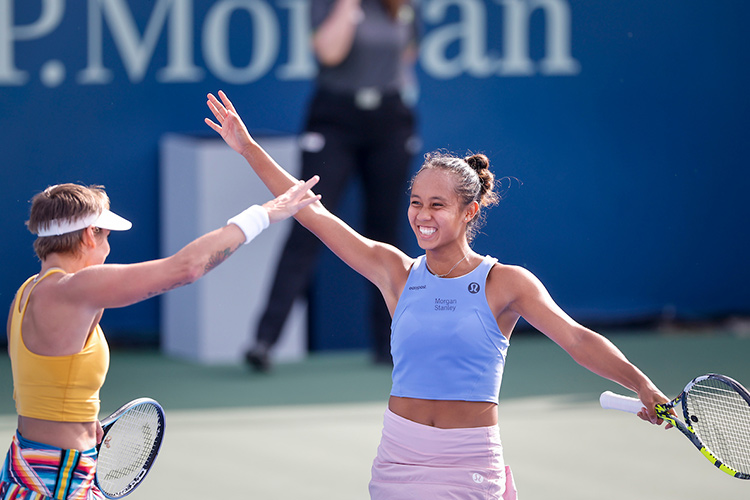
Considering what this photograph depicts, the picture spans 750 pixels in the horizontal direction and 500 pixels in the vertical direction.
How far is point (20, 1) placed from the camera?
7594mm

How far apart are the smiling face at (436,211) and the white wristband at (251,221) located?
429 mm

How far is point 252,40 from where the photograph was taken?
7.91 metres

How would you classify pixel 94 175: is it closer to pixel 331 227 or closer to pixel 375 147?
pixel 375 147

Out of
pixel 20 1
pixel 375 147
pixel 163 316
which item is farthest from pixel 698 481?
pixel 20 1

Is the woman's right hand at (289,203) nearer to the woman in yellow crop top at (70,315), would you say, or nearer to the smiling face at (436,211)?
the woman in yellow crop top at (70,315)

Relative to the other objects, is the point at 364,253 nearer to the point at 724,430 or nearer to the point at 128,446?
the point at 128,446

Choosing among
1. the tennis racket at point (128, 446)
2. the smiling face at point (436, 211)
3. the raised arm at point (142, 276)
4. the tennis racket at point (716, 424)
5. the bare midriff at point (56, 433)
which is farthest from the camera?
the tennis racket at point (128, 446)

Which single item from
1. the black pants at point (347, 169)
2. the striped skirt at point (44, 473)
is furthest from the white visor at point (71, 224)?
the black pants at point (347, 169)

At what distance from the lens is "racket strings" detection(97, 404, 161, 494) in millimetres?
3523

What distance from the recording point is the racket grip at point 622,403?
3.18m

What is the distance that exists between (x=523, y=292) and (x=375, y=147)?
13.1 feet

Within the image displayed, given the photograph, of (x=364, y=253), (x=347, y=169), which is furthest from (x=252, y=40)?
(x=364, y=253)

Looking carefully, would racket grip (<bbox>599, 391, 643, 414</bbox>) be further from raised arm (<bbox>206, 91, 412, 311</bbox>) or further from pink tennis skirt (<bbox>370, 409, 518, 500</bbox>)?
raised arm (<bbox>206, 91, 412, 311</bbox>)

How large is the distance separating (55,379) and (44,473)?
→ 24cm
